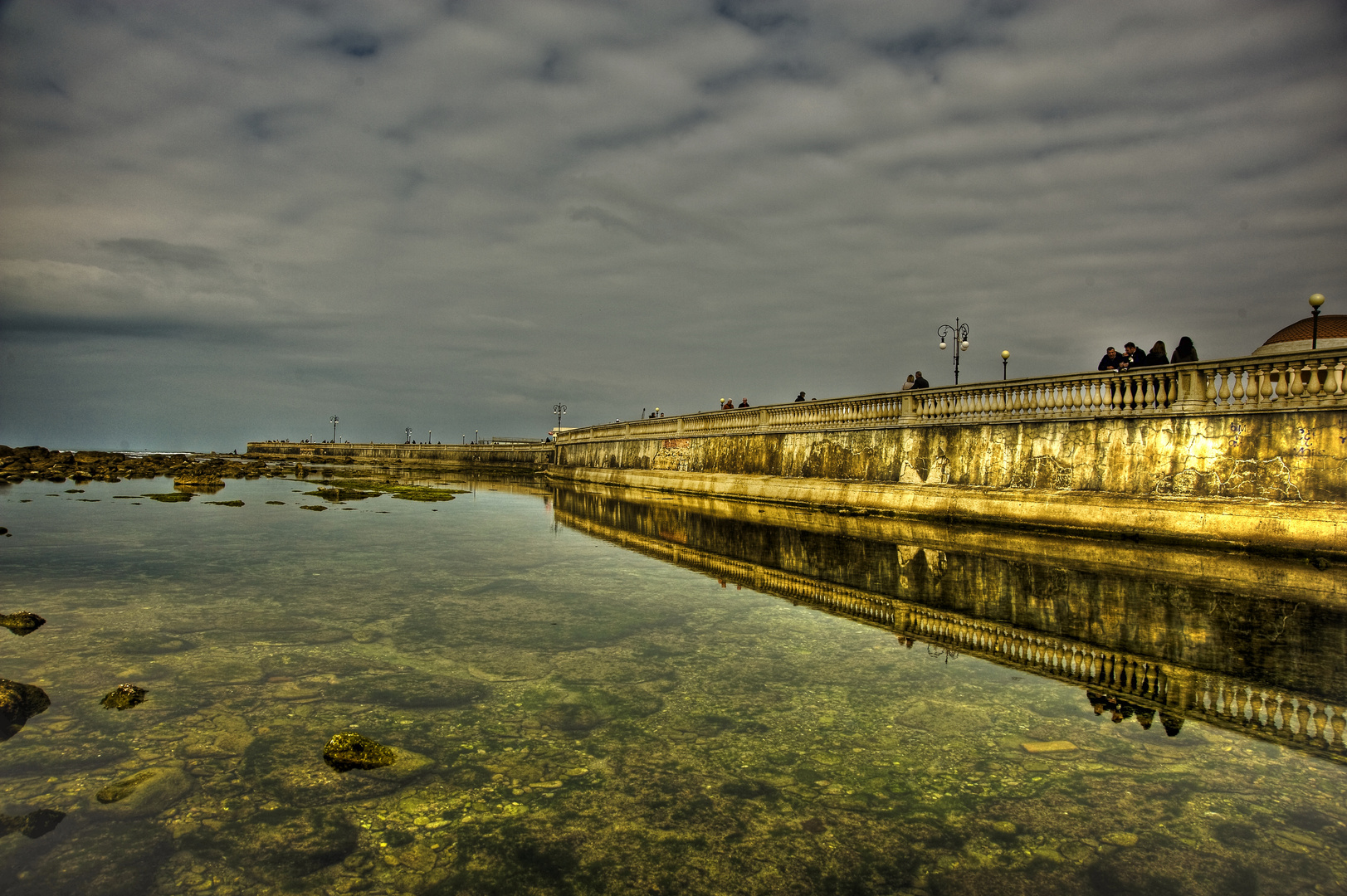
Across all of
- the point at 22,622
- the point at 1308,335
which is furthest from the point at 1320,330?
the point at 22,622

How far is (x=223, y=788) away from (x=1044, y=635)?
7205mm

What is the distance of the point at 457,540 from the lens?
13875 mm

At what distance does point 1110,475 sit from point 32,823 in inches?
671

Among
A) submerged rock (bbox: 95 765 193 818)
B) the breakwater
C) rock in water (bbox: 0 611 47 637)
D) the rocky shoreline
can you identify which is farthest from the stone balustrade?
the rocky shoreline

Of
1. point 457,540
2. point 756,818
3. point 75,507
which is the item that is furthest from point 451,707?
point 75,507

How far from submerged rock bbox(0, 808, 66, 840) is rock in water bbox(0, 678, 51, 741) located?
1278 mm

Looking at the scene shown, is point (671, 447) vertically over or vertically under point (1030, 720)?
over

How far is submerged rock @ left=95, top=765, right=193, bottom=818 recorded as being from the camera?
323 cm

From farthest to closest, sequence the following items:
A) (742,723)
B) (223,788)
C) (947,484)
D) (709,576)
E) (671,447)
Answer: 1. (671,447)
2. (947,484)
3. (709,576)
4. (742,723)
5. (223,788)

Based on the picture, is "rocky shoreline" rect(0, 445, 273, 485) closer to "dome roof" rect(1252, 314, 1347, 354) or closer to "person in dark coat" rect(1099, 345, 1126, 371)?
"person in dark coat" rect(1099, 345, 1126, 371)

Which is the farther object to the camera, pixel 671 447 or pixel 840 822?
pixel 671 447

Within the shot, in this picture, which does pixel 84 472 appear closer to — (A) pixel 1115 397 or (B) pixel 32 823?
(B) pixel 32 823

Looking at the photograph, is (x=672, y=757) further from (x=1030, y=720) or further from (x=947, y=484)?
(x=947, y=484)

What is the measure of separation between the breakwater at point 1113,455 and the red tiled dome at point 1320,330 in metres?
12.5
